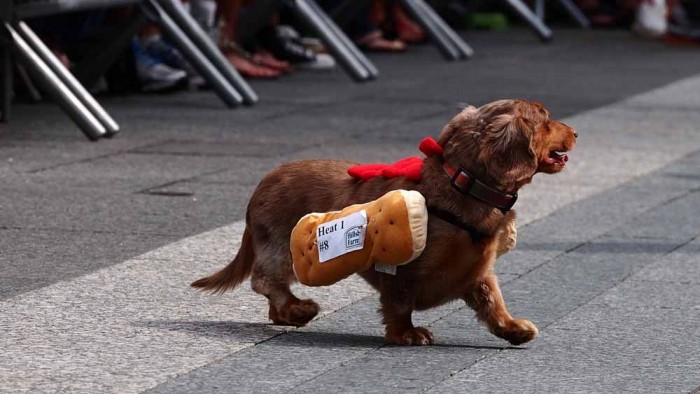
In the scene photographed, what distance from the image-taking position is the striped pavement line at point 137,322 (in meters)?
4.58

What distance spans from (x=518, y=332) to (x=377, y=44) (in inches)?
429

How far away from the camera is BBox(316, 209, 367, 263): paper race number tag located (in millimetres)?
4855

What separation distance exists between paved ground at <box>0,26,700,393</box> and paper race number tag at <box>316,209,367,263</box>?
12.2 inches

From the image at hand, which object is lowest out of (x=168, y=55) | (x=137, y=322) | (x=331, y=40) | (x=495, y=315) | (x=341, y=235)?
(x=331, y=40)

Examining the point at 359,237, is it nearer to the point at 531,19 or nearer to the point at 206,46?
the point at 206,46

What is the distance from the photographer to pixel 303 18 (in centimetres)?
1247

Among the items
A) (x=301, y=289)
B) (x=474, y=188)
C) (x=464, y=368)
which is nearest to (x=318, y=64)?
(x=301, y=289)

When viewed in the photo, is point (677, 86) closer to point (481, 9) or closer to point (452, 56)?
point (452, 56)

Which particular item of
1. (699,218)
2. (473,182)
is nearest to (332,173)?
(473,182)

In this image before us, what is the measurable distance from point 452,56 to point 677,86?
95.5 inches

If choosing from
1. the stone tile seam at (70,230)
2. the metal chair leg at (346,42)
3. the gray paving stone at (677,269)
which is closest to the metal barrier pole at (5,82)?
the stone tile seam at (70,230)

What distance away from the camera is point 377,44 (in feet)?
51.5

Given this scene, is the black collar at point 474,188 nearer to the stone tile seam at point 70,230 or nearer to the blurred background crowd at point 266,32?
the stone tile seam at point 70,230

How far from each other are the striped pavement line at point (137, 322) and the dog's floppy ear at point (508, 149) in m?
0.93
